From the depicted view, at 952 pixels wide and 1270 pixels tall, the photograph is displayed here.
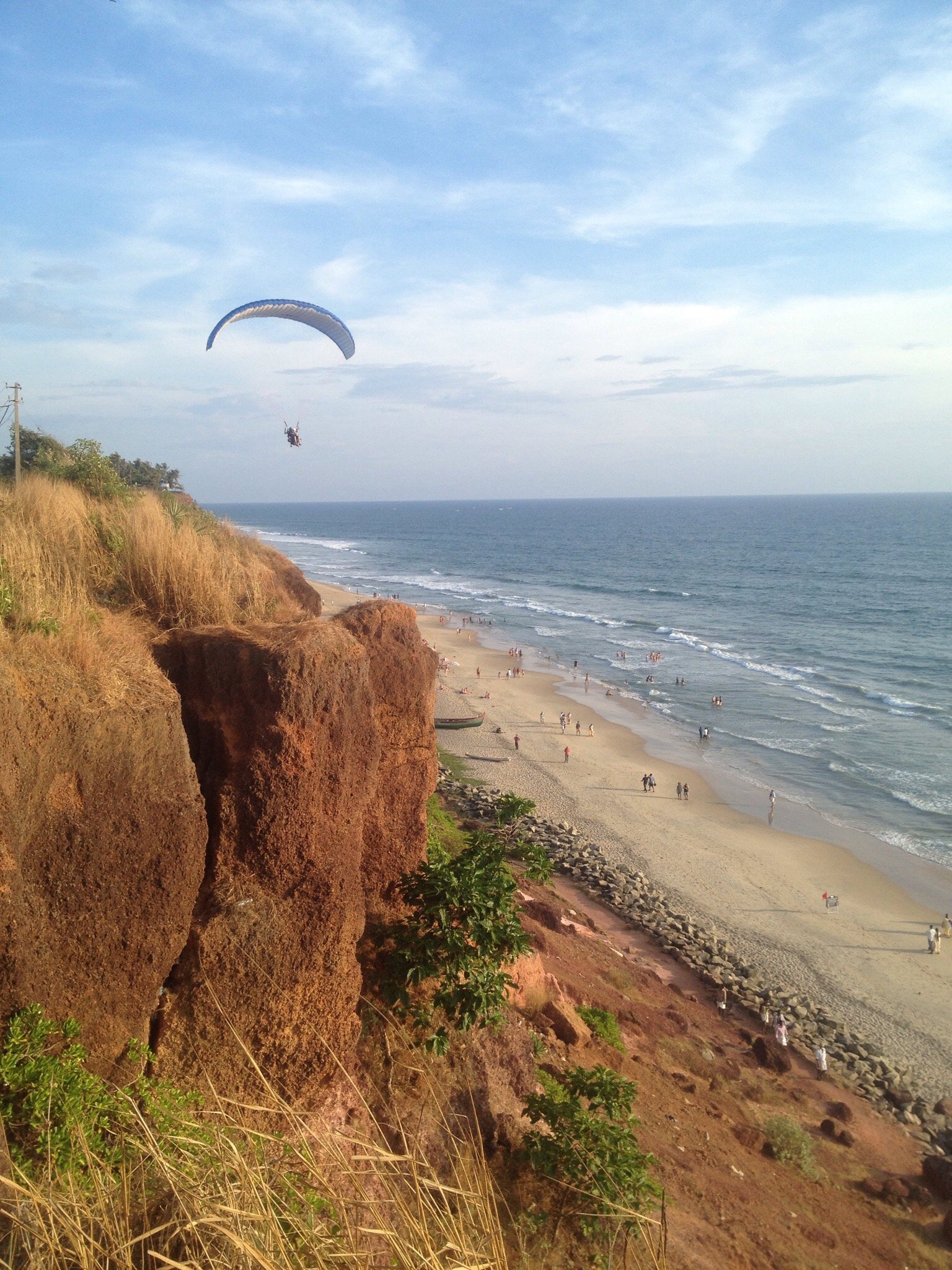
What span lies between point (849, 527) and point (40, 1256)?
20426 centimetres

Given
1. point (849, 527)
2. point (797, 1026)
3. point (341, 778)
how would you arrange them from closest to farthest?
point (341, 778) < point (797, 1026) < point (849, 527)

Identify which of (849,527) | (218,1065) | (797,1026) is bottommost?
(797,1026)

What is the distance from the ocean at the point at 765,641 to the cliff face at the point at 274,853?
2843cm

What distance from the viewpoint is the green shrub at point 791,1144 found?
48.9ft

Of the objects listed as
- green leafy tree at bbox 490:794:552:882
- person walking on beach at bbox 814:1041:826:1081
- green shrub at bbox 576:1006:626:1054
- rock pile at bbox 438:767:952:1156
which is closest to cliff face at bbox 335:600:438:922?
green leafy tree at bbox 490:794:552:882

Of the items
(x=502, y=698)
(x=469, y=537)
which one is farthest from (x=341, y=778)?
(x=469, y=537)

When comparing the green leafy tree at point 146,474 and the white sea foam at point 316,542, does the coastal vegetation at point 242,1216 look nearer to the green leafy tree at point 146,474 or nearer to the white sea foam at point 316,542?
the green leafy tree at point 146,474

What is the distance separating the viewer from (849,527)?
609 ft

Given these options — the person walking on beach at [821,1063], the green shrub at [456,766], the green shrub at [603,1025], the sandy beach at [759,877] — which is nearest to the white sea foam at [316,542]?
the sandy beach at [759,877]

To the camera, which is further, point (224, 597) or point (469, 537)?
point (469, 537)

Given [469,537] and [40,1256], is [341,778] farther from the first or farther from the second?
[469,537]

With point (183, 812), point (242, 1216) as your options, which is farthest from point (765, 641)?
point (242, 1216)

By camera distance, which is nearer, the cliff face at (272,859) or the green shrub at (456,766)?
the cliff face at (272,859)

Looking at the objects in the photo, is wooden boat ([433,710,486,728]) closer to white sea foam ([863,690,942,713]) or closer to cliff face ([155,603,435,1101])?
white sea foam ([863,690,942,713])
